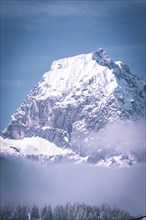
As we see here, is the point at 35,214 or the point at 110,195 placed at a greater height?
the point at 110,195

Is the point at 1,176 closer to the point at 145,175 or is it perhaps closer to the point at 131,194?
the point at 131,194

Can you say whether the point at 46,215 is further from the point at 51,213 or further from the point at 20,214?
the point at 20,214

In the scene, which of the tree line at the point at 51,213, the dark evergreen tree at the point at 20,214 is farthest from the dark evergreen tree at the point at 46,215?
the dark evergreen tree at the point at 20,214

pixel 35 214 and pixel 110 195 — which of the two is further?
pixel 110 195

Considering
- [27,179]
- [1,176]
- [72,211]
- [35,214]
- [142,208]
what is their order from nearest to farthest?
1. [35,214]
2. [72,211]
3. [1,176]
4. [27,179]
5. [142,208]

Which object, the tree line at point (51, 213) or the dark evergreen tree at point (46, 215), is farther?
the dark evergreen tree at point (46, 215)

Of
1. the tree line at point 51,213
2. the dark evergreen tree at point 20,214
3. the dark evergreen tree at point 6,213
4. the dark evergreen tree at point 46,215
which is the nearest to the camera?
the dark evergreen tree at point 6,213

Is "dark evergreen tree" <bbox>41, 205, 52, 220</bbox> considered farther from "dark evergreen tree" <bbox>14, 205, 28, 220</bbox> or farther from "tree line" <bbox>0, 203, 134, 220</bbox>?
"dark evergreen tree" <bbox>14, 205, 28, 220</bbox>

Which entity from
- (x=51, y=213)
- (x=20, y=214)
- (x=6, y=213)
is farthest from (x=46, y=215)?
(x=6, y=213)

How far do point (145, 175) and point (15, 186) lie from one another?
85.9 metres

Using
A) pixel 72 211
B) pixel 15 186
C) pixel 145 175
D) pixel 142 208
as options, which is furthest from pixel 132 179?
pixel 72 211

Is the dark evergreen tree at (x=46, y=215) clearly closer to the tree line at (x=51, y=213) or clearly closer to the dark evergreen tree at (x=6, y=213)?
the tree line at (x=51, y=213)

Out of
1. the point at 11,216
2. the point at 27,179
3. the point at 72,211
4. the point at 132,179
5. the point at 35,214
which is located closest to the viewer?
the point at 11,216

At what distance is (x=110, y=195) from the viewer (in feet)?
509
